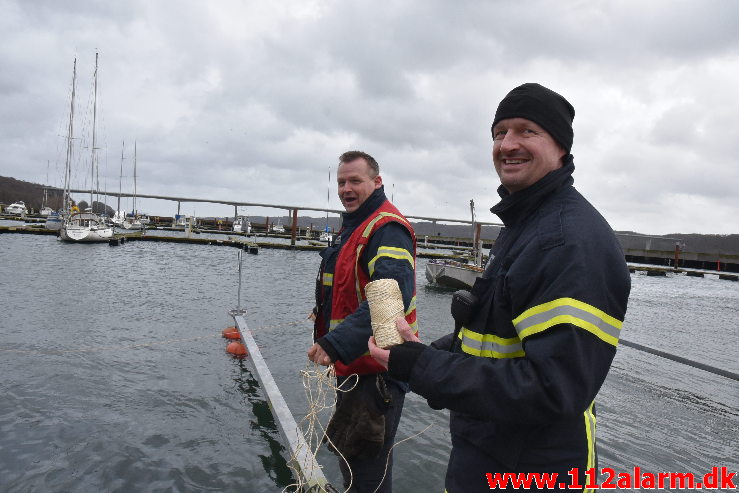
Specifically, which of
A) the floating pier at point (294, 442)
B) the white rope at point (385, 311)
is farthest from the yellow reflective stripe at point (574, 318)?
the floating pier at point (294, 442)

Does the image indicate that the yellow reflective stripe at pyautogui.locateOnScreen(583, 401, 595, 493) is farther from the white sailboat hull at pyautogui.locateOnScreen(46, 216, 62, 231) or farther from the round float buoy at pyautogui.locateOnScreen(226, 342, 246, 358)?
the white sailboat hull at pyautogui.locateOnScreen(46, 216, 62, 231)

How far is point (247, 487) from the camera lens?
506 centimetres

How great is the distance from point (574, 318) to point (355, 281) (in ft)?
6.72

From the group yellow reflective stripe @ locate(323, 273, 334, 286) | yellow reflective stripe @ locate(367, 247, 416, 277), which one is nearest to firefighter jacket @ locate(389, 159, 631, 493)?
yellow reflective stripe @ locate(367, 247, 416, 277)

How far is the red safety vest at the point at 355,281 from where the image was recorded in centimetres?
326

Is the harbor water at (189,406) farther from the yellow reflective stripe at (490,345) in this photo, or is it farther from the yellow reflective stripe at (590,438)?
the yellow reflective stripe at (490,345)

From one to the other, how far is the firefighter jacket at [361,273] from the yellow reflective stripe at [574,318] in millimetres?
1555

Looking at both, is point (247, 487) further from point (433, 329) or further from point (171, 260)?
point (171, 260)

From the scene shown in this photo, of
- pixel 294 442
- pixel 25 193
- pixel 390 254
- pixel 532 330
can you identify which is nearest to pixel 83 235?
pixel 294 442

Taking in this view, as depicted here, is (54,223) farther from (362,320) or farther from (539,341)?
(539,341)

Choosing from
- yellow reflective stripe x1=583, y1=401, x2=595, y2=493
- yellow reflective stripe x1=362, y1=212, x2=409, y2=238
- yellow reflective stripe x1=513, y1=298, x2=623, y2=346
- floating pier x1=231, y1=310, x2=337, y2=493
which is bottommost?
floating pier x1=231, y1=310, x2=337, y2=493

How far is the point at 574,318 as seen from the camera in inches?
55.4

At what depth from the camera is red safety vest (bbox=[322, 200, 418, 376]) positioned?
326cm

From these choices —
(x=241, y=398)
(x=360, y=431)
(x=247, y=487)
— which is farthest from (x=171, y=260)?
(x=360, y=431)
